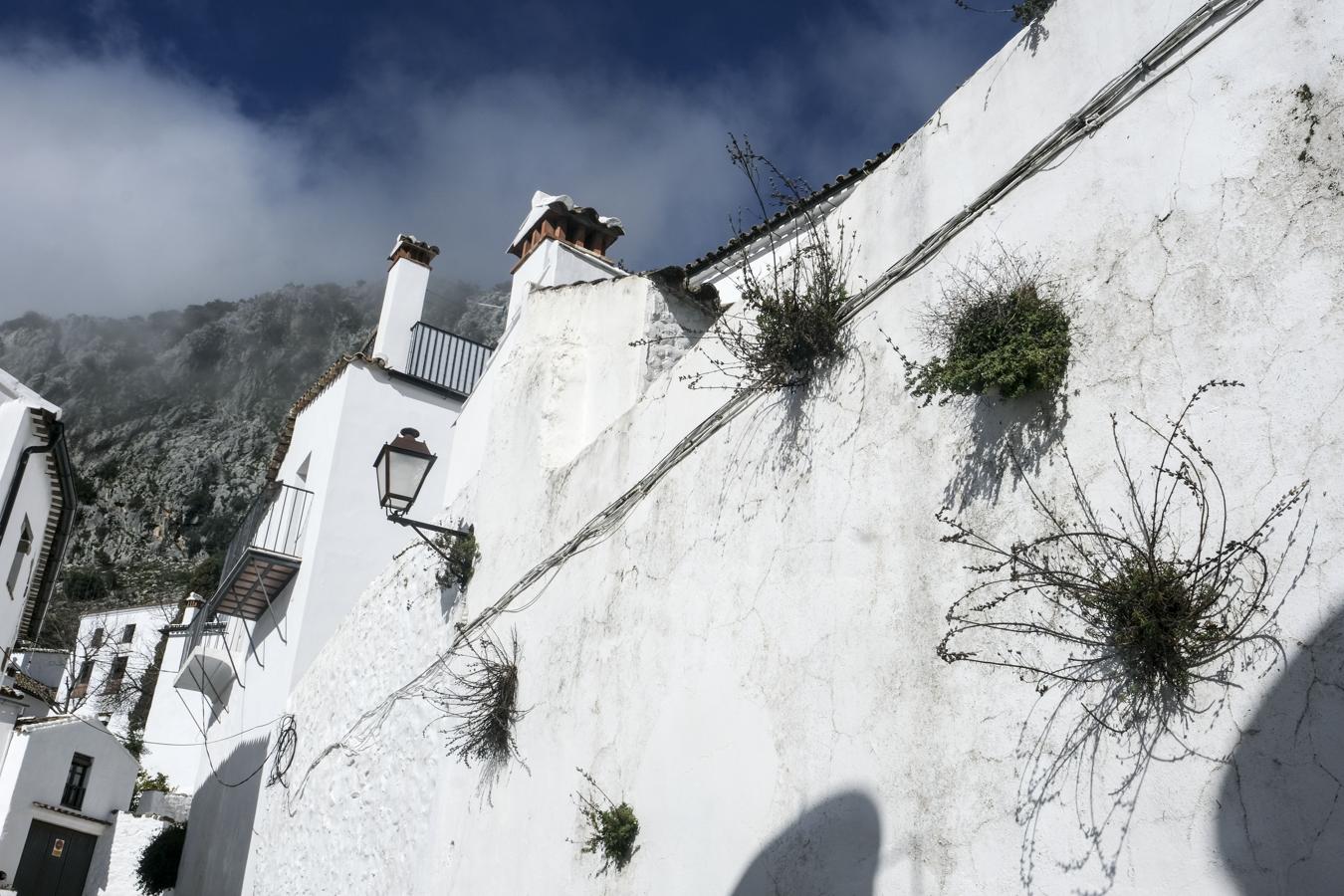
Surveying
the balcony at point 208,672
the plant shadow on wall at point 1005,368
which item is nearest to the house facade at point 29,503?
the balcony at point 208,672

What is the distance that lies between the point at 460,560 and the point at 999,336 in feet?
17.3

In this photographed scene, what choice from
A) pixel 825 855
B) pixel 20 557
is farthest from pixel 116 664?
pixel 825 855

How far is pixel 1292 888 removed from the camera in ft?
8.49

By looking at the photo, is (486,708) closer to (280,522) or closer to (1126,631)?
(1126,631)

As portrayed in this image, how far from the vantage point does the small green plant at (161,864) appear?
16625 mm

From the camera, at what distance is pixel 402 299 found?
16.9 meters

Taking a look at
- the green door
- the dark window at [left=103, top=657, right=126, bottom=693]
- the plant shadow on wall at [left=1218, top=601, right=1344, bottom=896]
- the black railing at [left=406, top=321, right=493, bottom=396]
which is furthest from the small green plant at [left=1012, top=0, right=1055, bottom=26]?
the dark window at [left=103, top=657, right=126, bottom=693]

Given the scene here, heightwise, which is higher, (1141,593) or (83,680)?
(83,680)

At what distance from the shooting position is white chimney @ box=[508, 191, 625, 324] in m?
10.6

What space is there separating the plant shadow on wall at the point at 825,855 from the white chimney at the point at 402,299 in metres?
12.6

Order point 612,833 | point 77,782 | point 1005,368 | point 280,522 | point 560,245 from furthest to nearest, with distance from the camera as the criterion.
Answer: point 77,782, point 280,522, point 560,245, point 612,833, point 1005,368

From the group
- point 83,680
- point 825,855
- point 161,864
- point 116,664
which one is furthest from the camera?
point 83,680

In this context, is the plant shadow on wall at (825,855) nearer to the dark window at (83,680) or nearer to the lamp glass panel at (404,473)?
the lamp glass panel at (404,473)

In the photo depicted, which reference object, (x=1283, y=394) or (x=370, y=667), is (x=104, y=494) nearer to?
(x=370, y=667)
